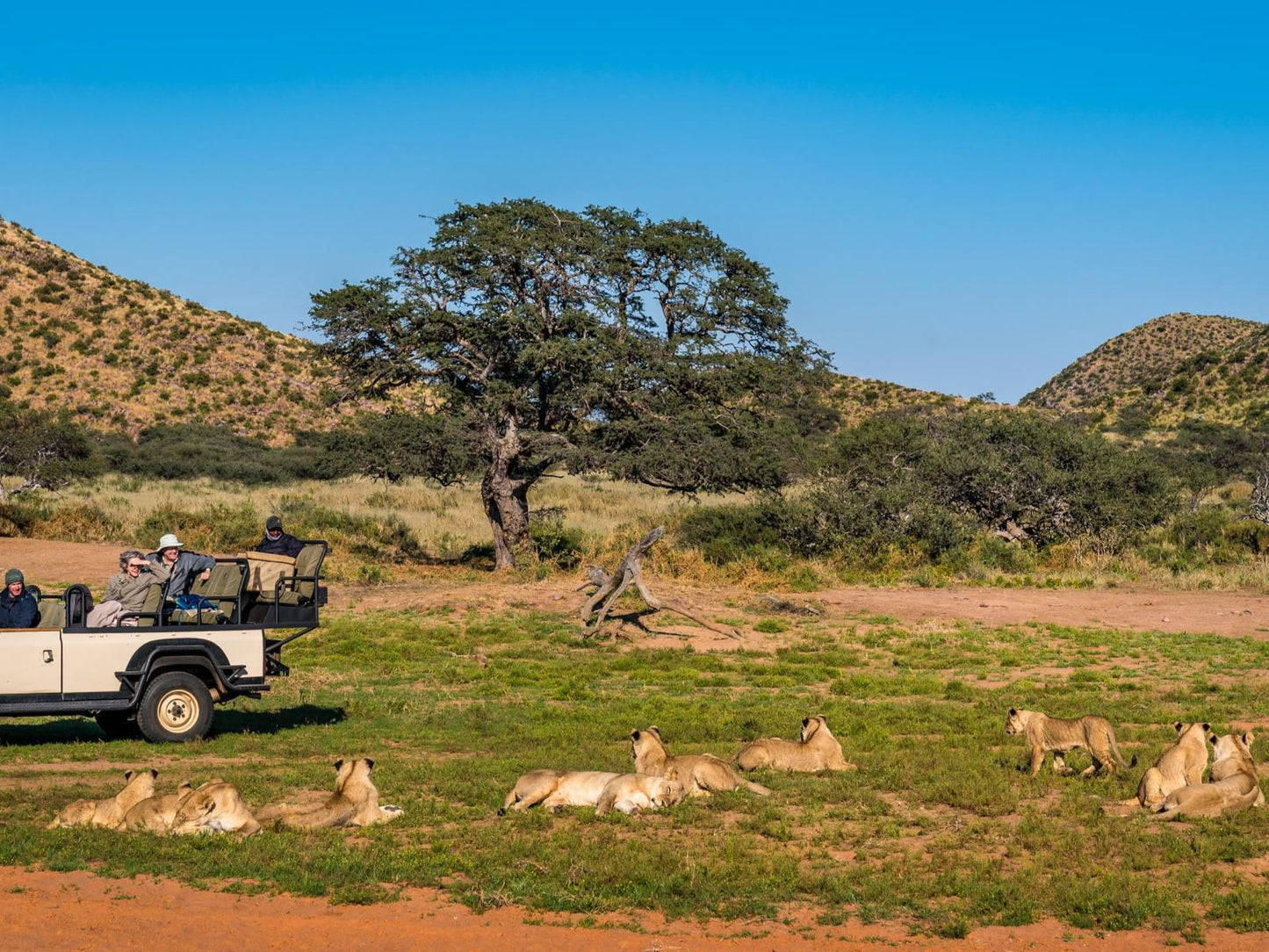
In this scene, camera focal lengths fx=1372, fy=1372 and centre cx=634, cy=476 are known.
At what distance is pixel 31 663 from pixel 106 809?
3.25 m

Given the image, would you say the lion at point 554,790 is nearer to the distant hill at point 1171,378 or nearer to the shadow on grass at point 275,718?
the shadow on grass at point 275,718

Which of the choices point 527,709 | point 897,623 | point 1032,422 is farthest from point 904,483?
point 527,709

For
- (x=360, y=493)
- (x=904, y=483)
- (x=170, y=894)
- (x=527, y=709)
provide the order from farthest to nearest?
(x=360, y=493) < (x=904, y=483) < (x=527, y=709) < (x=170, y=894)

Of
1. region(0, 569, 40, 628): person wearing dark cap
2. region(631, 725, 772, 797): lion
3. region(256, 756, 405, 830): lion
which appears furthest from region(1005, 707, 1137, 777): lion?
region(0, 569, 40, 628): person wearing dark cap

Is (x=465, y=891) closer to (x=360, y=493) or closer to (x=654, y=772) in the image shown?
(x=654, y=772)

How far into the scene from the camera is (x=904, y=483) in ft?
107

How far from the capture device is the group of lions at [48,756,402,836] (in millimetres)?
9031

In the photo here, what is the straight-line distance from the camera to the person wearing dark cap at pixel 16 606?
40.3 feet

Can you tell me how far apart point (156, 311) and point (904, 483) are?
5609 centimetres

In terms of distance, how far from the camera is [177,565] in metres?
13.0

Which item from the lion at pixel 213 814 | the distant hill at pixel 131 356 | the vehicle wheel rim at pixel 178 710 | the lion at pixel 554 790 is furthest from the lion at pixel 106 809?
the distant hill at pixel 131 356

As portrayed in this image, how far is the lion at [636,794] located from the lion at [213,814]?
240 cm

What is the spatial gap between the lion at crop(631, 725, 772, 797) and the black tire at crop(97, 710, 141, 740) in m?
5.42

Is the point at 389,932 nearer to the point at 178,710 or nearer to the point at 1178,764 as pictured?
the point at 1178,764
